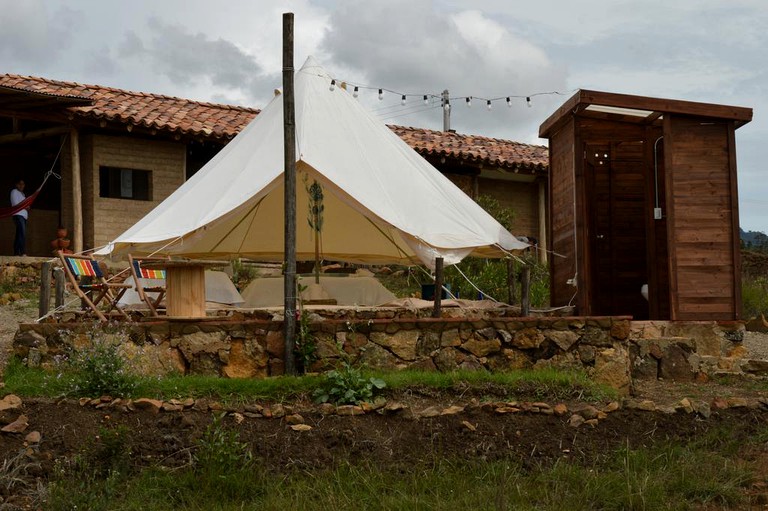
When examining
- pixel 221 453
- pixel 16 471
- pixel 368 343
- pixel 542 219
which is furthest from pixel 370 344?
pixel 542 219

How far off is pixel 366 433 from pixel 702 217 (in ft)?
14.4

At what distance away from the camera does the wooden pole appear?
6.45 m

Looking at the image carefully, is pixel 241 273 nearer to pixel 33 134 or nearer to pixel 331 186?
pixel 33 134

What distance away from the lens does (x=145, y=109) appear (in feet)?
45.3

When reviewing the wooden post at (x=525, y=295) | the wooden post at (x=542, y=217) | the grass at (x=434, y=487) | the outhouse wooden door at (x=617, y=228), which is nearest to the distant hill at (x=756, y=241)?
the wooden post at (x=542, y=217)

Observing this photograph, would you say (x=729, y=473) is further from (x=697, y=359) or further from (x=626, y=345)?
(x=697, y=359)

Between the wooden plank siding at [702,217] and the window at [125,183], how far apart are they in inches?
328

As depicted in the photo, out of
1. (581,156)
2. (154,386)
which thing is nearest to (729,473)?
(154,386)

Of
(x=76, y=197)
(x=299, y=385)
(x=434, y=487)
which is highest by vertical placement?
(x=76, y=197)

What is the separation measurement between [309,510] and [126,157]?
10.4 m

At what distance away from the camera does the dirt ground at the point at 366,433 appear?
489 cm

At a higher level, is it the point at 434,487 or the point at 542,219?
the point at 542,219

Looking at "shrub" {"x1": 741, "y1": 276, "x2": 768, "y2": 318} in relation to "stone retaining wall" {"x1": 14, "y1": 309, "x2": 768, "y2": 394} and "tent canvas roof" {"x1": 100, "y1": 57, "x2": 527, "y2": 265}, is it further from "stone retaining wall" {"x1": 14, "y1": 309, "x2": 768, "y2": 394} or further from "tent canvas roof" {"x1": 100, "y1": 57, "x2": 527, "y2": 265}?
"stone retaining wall" {"x1": 14, "y1": 309, "x2": 768, "y2": 394}

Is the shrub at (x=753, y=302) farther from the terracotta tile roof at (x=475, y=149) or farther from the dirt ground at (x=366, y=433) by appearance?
the dirt ground at (x=366, y=433)
